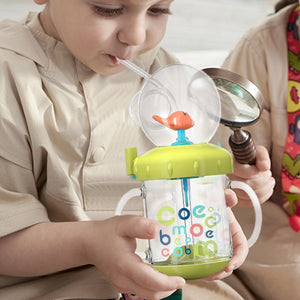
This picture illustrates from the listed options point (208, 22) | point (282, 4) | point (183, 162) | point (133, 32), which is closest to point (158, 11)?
point (133, 32)

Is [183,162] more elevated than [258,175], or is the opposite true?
[183,162]

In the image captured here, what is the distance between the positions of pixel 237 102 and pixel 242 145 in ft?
0.19

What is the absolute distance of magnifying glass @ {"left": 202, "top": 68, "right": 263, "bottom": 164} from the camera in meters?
0.68

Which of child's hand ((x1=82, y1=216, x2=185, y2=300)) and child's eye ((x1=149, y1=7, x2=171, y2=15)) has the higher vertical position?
child's eye ((x1=149, y1=7, x2=171, y2=15))

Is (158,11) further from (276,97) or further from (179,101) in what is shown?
(276,97)

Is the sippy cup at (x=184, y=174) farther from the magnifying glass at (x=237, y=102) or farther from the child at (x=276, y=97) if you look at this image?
the child at (x=276, y=97)

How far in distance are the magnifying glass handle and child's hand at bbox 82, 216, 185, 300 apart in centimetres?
17

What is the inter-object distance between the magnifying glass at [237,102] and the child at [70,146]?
0.24ft

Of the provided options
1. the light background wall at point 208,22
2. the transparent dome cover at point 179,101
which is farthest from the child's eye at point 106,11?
the light background wall at point 208,22

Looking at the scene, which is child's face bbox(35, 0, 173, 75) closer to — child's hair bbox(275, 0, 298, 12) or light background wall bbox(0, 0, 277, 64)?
child's hair bbox(275, 0, 298, 12)

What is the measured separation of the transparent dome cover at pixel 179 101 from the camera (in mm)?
642

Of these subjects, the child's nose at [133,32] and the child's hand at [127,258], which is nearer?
the child's hand at [127,258]

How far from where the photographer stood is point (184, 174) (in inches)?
22.1

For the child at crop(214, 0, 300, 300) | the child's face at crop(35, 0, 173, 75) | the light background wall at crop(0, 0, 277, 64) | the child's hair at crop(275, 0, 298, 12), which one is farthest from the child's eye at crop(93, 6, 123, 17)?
the light background wall at crop(0, 0, 277, 64)
